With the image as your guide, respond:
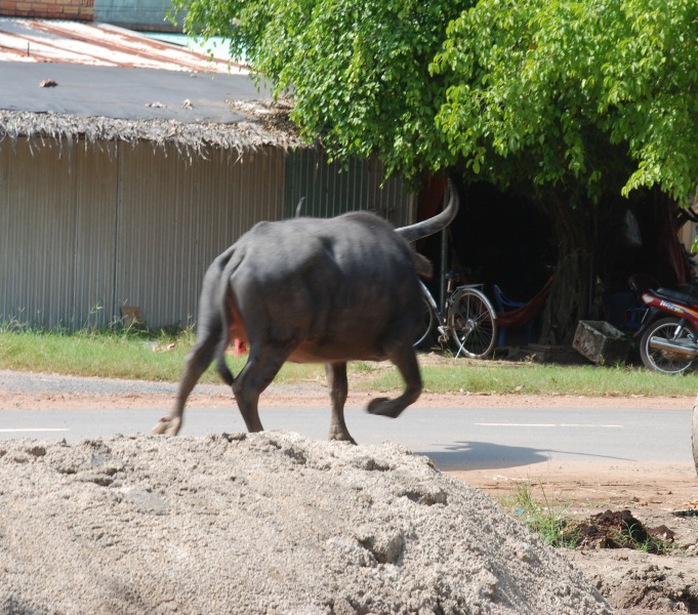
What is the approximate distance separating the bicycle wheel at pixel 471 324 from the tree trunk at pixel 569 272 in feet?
3.28

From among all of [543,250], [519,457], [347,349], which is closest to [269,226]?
[347,349]

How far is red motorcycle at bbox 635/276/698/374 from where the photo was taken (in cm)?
1577

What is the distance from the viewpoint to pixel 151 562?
3.80 metres

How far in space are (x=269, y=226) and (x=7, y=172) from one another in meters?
9.95

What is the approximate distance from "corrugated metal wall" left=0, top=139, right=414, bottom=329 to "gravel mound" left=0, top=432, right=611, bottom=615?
1237 centimetres

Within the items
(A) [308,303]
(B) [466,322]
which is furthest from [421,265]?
(B) [466,322]

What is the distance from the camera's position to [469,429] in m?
11.0

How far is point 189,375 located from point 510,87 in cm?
752

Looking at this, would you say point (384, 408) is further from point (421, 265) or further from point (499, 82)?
point (499, 82)

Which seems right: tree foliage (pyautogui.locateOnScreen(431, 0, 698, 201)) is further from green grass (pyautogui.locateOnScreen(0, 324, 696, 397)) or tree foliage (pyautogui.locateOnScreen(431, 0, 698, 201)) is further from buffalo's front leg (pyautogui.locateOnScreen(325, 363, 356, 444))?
buffalo's front leg (pyautogui.locateOnScreen(325, 363, 356, 444))

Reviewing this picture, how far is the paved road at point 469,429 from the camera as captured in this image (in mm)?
9617

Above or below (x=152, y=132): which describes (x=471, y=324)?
below

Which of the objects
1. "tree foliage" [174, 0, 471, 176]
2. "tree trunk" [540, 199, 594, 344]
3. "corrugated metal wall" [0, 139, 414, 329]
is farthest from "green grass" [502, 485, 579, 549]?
"tree trunk" [540, 199, 594, 344]

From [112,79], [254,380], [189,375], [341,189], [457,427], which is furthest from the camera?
[112,79]
